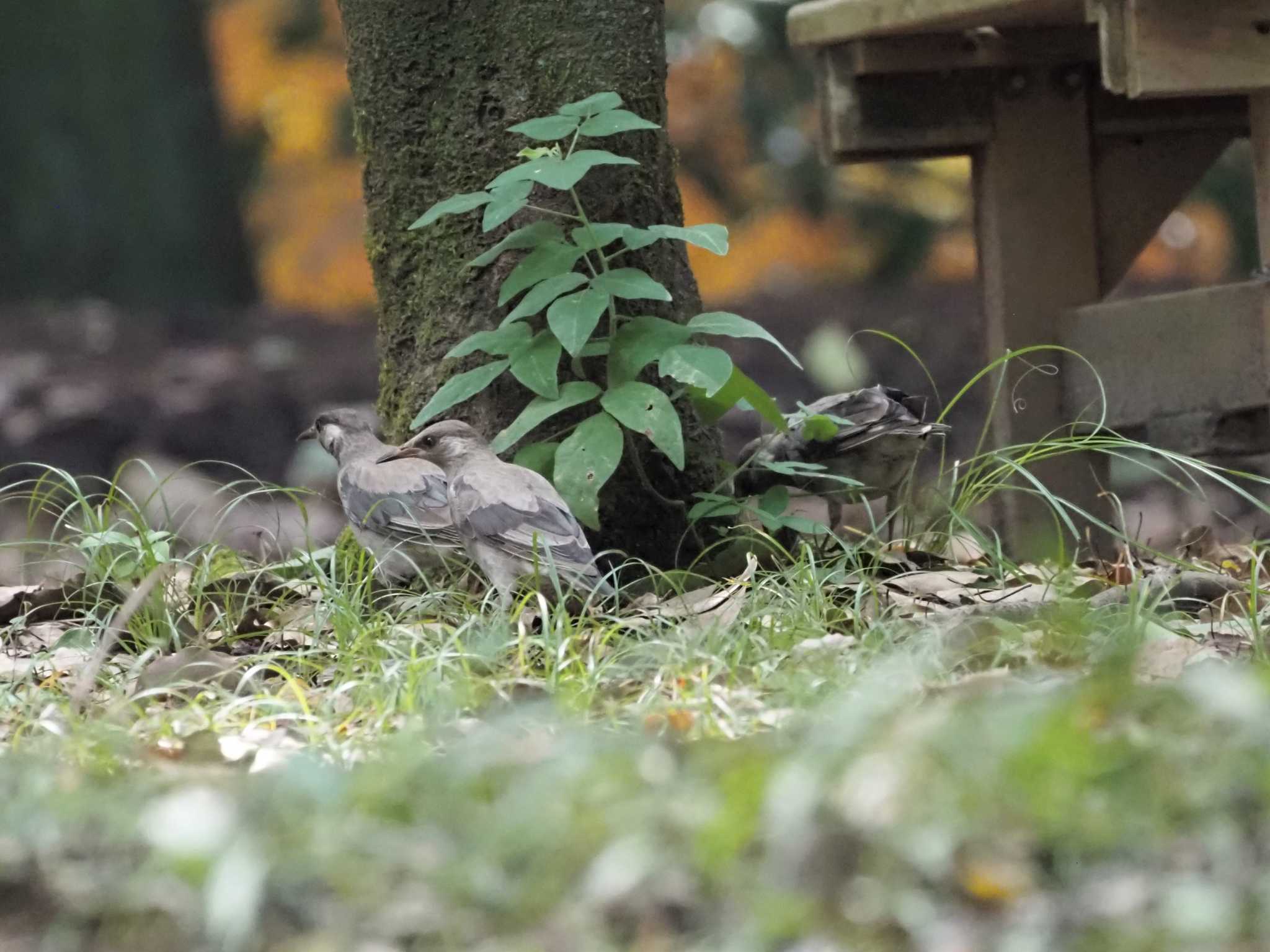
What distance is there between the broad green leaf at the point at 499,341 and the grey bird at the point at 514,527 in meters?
0.30

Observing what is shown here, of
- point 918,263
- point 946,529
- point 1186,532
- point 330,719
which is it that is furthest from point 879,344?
point 330,719

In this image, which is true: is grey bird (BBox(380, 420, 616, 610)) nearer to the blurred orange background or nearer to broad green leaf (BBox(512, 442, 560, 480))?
broad green leaf (BBox(512, 442, 560, 480))

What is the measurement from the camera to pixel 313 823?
2.21 m

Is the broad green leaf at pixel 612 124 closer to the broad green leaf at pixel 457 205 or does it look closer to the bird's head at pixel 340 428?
the broad green leaf at pixel 457 205

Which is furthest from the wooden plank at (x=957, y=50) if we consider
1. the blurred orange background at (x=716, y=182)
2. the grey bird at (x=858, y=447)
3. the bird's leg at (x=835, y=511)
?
the blurred orange background at (x=716, y=182)

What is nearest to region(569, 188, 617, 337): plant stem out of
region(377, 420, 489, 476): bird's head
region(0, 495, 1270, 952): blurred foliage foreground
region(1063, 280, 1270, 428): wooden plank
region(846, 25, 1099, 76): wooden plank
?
region(377, 420, 489, 476): bird's head

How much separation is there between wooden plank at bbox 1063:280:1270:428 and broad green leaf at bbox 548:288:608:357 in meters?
1.89

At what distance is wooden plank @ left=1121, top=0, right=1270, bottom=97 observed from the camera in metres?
4.53

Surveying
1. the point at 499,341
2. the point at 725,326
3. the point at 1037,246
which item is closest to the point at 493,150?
the point at 499,341

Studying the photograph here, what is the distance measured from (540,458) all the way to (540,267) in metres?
0.51

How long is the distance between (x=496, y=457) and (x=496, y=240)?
65cm

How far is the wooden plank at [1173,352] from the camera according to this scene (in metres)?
5.20

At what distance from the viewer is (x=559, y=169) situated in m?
3.81

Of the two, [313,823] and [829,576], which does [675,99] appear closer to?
[829,576]
